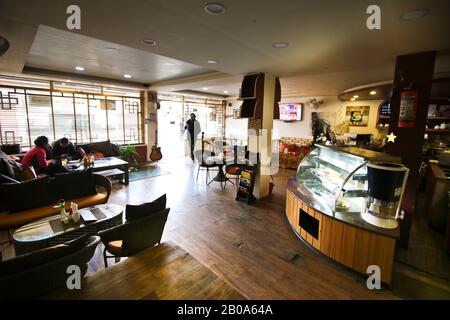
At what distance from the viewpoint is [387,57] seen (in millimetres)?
3217

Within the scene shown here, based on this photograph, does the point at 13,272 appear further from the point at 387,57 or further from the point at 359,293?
the point at 387,57

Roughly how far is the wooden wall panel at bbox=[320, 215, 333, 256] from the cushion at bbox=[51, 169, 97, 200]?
148 inches

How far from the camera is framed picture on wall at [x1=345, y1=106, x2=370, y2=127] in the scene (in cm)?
764

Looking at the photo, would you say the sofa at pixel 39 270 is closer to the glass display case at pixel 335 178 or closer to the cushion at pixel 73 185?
the cushion at pixel 73 185

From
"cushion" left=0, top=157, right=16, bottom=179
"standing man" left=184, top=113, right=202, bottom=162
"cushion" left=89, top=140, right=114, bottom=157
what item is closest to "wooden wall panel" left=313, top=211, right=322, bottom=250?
"cushion" left=0, top=157, right=16, bottom=179

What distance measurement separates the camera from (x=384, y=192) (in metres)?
2.33

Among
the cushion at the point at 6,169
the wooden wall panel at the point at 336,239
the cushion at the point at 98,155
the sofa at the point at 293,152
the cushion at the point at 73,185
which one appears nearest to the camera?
the wooden wall panel at the point at 336,239

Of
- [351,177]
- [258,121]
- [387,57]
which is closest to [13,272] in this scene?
[351,177]

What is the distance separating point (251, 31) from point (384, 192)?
2.25 m

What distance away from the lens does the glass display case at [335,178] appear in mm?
2736

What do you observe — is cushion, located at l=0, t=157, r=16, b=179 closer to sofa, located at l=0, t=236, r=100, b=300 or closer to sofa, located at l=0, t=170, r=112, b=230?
sofa, located at l=0, t=170, r=112, b=230

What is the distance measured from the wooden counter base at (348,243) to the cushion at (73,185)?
3.58m

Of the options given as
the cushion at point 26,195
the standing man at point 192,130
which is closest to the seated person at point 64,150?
the cushion at point 26,195
